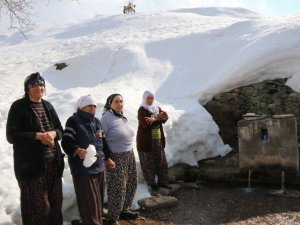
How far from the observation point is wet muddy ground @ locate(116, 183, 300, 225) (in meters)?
5.55

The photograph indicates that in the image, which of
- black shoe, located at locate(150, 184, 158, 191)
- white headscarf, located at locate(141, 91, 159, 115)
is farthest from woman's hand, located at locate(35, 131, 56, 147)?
black shoe, located at locate(150, 184, 158, 191)

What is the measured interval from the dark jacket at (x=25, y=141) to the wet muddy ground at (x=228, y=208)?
1.77 metres

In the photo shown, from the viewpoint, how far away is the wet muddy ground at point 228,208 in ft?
18.2

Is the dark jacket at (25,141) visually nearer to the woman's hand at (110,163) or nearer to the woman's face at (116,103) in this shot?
the woman's hand at (110,163)

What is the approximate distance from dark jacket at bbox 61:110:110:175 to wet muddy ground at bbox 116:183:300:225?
48.4 inches

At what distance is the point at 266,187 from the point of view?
7195 millimetres

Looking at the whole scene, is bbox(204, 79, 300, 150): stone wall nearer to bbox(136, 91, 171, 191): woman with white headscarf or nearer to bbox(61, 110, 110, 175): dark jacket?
bbox(136, 91, 171, 191): woman with white headscarf

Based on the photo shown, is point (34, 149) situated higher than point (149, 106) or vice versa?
point (149, 106)

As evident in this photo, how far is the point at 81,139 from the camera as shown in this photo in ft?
15.0

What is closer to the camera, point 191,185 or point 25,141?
point 25,141

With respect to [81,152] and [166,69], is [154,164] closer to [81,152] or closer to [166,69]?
[81,152]

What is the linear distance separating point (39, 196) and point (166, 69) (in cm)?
858

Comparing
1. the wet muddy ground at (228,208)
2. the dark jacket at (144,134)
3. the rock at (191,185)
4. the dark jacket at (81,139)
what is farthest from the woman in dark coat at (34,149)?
the rock at (191,185)

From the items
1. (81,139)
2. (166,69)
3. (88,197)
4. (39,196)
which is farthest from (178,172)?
(166,69)
